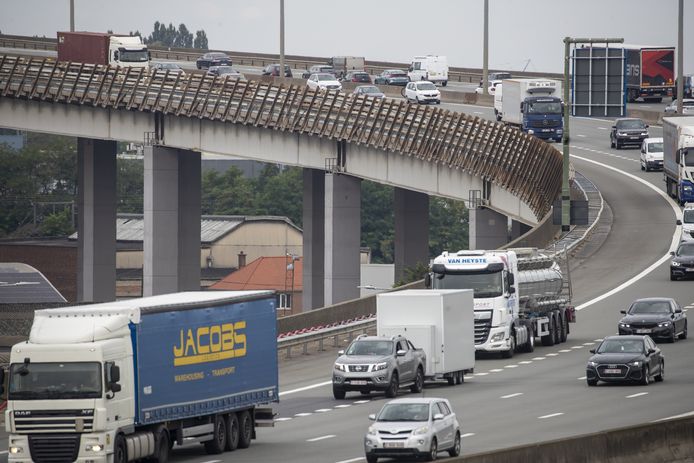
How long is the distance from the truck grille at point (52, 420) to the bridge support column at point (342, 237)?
163 ft

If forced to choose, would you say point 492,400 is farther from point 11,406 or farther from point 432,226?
point 432,226

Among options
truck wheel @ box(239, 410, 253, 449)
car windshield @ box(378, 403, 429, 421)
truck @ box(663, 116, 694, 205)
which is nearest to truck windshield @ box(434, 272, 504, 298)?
truck wheel @ box(239, 410, 253, 449)

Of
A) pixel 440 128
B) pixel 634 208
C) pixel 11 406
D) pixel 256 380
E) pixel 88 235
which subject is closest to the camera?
pixel 11 406

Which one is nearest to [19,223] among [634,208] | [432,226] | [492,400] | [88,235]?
[432,226]

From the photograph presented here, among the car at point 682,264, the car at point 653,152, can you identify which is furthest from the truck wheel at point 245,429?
the car at point 653,152

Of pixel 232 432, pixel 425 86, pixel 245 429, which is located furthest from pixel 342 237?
pixel 425 86

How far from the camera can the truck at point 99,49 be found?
106m

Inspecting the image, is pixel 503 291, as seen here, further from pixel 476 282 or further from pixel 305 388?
pixel 305 388

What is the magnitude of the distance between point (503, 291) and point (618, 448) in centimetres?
1873

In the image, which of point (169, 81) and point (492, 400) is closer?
point (492, 400)

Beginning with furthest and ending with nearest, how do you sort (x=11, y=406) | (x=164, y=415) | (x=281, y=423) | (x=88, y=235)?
1. (x=88, y=235)
2. (x=281, y=423)
3. (x=164, y=415)
4. (x=11, y=406)

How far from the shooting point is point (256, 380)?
105 ft

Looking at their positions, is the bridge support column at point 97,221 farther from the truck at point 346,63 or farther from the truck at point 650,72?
the truck at point 346,63

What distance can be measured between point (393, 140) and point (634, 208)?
1321 centimetres
